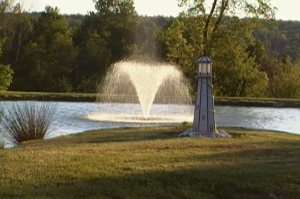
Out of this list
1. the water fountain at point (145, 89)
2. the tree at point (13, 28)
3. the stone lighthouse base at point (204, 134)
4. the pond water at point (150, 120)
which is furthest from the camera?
the tree at point (13, 28)

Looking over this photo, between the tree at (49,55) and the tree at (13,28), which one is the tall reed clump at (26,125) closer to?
the tree at (49,55)

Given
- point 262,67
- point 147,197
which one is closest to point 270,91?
point 262,67

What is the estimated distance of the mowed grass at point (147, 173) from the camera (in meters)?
6.05

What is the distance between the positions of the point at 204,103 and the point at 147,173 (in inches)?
220

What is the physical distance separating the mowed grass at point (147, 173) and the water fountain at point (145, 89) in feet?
33.5

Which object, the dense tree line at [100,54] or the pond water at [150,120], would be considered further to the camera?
the dense tree line at [100,54]

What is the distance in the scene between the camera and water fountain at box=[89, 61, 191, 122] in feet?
68.3

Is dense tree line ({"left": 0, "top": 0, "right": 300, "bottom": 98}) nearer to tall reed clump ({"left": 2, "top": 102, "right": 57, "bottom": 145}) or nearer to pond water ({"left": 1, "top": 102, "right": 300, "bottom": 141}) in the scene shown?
pond water ({"left": 1, "top": 102, "right": 300, "bottom": 141})

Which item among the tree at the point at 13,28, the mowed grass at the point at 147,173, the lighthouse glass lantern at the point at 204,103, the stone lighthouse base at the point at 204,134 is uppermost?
the tree at the point at 13,28

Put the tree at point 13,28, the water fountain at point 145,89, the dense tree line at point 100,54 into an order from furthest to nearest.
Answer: the tree at point 13,28 < the dense tree line at point 100,54 < the water fountain at point 145,89

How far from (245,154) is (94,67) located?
35651 millimetres

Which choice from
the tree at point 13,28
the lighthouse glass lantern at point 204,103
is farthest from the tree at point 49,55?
the lighthouse glass lantern at point 204,103

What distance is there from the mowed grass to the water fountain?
10198mm

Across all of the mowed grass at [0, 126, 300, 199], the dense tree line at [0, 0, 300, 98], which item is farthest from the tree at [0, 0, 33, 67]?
the mowed grass at [0, 126, 300, 199]
